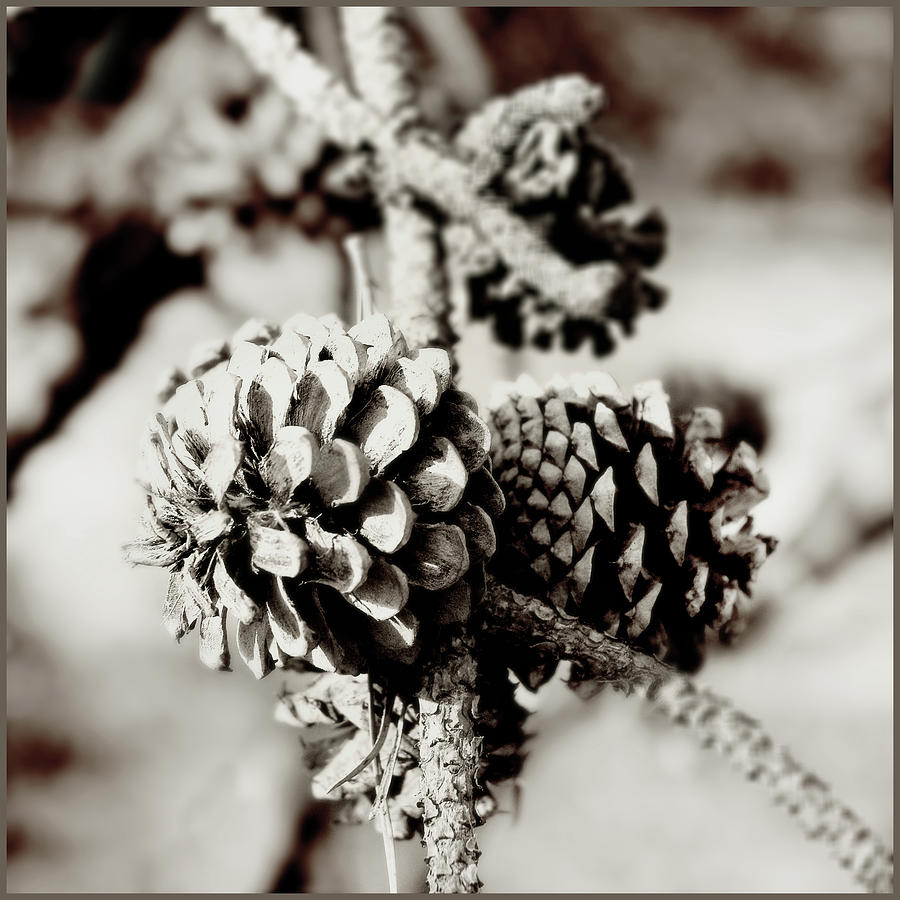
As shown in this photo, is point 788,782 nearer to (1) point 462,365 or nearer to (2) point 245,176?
(1) point 462,365

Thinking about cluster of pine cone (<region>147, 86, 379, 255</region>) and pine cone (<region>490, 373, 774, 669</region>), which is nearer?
pine cone (<region>490, 373, 774, 669</region>)

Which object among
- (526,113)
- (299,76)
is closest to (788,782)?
(526,113)

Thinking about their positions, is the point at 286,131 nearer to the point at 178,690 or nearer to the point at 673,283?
the point at 673,283

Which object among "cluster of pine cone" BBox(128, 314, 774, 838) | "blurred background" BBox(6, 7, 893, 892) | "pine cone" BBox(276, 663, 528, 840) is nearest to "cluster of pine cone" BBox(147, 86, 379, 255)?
"blurred background" BBox(6, 7, 893, 892)

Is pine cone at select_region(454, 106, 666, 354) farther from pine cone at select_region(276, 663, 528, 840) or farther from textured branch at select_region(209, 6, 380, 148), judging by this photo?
pine cone at select_region(276, 663, 528, 840)

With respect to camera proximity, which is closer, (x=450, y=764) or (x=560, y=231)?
(x=450, y=764)

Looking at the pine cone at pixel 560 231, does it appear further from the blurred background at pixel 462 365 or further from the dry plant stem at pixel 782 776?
the dry plant stem at pixel 782 776

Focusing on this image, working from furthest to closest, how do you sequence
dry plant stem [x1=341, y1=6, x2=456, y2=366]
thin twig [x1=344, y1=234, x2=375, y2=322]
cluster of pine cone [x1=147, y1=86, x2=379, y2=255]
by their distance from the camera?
cluster of pine cone [x1=147, y1=86, x2=379, y2=255], dry plant stem [x1=341, y1=6, x2=456, y2=366], thin twig [x1=344, y1=234, x2=375, y2=322]
